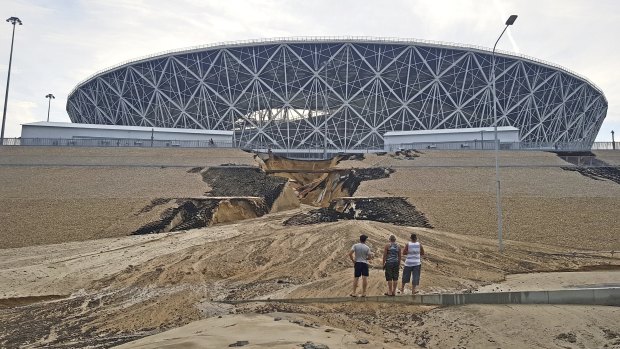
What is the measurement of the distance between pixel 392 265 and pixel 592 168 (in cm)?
2604

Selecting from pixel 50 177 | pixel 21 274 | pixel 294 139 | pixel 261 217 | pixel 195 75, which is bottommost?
pixel 21 274

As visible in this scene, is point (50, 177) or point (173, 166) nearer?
point (50, 177)

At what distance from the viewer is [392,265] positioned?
10.1 metres

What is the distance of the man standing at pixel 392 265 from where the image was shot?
10023 millimetres

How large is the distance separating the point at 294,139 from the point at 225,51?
41.4ft

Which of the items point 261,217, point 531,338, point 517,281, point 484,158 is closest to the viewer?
point 531,338

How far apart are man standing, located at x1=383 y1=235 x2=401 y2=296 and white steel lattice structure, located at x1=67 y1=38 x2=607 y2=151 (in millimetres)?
44503

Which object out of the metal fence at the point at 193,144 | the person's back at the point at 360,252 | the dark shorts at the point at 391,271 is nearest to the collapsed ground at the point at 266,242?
the dark shorts at the point at 391,271

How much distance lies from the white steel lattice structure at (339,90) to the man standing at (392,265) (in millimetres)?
44503

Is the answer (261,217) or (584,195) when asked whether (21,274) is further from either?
(584,195)

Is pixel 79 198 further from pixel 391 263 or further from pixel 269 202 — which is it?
pixel 391 263

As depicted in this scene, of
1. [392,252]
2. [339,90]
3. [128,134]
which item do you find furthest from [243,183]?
[339,90]

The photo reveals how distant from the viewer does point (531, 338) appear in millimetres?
7465

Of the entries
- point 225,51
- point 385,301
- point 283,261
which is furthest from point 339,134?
point 385,301
